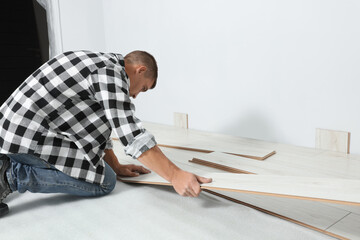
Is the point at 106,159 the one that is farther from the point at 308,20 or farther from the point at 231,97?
the point at 308,20

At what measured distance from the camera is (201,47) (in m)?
2.89

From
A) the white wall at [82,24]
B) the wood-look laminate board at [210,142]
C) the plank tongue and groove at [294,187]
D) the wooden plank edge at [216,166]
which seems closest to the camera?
the plank tongue and groove at [294,187]

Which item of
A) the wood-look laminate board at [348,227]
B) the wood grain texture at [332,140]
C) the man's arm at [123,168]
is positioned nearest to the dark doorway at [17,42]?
the man's arm at [123,168]

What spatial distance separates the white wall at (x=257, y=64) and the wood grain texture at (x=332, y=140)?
4 centimetres

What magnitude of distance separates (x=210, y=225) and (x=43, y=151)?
0.79 meters

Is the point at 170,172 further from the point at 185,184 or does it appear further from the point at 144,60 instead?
the point at 144,60

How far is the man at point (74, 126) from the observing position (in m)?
1.37

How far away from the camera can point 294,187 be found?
53.6 inches

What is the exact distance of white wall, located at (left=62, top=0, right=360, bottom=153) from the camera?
6.99ft

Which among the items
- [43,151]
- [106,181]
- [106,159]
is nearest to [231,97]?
[106,159]

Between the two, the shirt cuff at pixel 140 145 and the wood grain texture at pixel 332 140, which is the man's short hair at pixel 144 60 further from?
the wood grain texture at pixel 332 140

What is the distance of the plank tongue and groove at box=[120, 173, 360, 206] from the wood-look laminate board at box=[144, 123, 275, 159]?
28.1 inches

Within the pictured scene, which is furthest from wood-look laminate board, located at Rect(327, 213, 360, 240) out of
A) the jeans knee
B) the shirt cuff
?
the jeans knee

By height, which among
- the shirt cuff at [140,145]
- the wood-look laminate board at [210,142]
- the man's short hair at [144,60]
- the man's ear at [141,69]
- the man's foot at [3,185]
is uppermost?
the man's short hair at [144,60]
